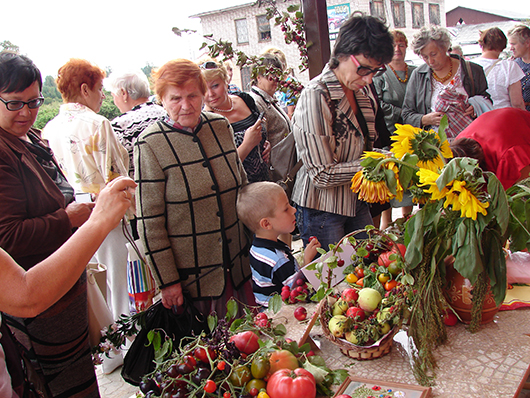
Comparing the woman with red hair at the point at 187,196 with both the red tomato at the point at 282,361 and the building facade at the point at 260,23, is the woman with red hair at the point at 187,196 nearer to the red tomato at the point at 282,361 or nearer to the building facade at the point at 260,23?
the red tomato at the point at 282,361

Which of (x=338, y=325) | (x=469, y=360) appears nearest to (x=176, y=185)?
(x=338, y=325)

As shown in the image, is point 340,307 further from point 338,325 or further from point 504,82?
point 504,82

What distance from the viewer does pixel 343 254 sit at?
4.78ft

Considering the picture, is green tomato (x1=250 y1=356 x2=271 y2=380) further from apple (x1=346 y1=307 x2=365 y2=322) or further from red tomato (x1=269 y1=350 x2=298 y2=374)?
apple (x1=346 y1=307 x2=365 y2=322)

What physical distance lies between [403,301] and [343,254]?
353 mm

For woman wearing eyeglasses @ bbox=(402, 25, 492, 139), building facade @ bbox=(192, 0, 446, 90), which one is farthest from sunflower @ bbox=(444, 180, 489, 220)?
building facade @ bbox=(192, 0, 446, 90)

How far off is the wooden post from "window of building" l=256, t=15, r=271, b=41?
1276cm

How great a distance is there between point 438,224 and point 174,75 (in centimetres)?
115

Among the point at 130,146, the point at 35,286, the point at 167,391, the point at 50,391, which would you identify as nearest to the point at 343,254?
the point at 167,391

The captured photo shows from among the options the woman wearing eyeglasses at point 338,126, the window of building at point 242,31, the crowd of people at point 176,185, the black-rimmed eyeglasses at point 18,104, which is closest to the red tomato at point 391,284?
the crowd of people at point 176,185

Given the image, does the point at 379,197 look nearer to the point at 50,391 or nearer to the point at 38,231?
the point at 38,231

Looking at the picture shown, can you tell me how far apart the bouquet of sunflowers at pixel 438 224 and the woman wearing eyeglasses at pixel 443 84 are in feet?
6.57

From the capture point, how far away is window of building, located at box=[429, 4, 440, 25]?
2097 cm

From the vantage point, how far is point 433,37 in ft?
9.80
